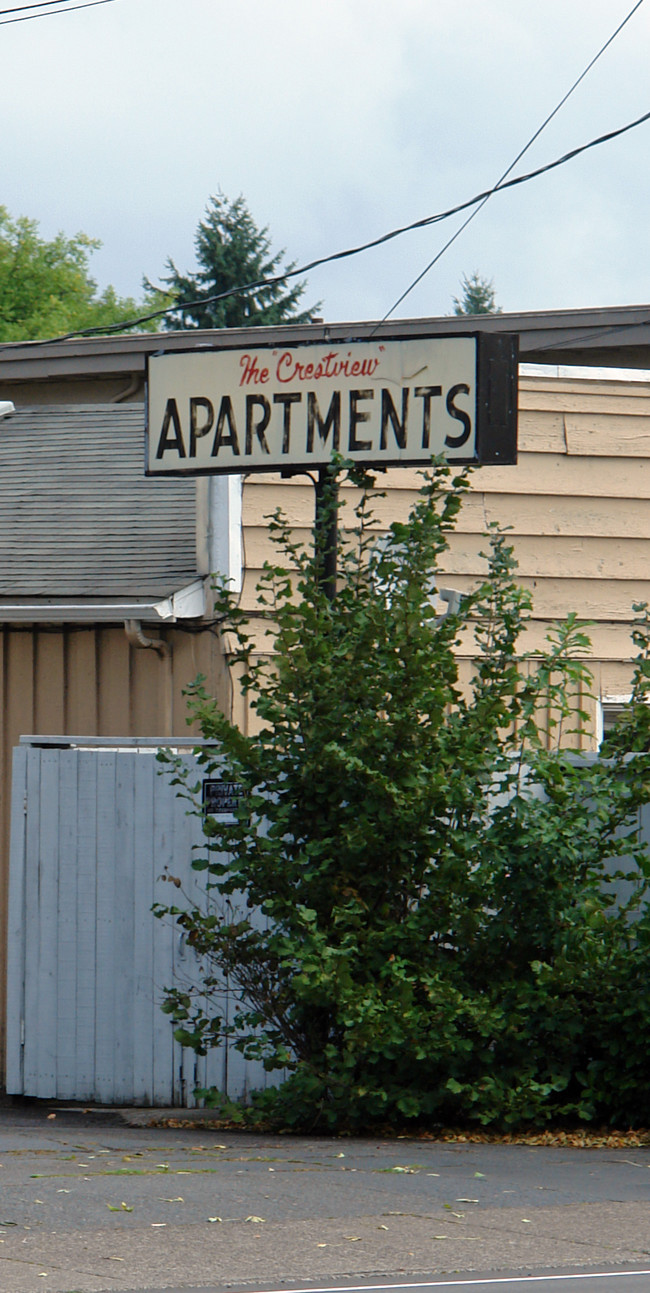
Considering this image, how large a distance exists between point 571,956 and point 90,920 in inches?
126

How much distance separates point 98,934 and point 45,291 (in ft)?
150

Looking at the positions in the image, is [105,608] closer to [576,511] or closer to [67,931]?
[67,931]

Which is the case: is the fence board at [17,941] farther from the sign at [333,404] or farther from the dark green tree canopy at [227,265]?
the dark green tree canopy at [227,265]

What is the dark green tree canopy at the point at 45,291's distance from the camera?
50438 millimetres

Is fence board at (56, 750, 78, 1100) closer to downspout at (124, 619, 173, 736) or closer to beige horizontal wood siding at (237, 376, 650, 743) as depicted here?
downspout at (124, 619, 173, 736)

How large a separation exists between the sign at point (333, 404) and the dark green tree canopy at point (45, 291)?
40.1m

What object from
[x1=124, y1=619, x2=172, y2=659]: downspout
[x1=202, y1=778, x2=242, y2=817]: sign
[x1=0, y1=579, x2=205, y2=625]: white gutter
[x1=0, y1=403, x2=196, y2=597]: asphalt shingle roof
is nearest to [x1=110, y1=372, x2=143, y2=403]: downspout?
[x1=0, y1=403, x2=196, y2=597]: asphalt shingle roof

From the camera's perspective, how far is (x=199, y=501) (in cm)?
1089

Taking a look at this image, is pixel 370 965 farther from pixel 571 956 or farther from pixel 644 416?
pixel 644 416

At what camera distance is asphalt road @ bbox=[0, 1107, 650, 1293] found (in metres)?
5.30

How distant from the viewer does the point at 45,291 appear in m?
52.8

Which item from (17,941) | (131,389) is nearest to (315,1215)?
(17,941)

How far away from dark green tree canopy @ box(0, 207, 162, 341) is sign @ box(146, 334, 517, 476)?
4012 cm

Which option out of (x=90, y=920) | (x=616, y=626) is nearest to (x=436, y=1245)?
(x=90, y=920)
